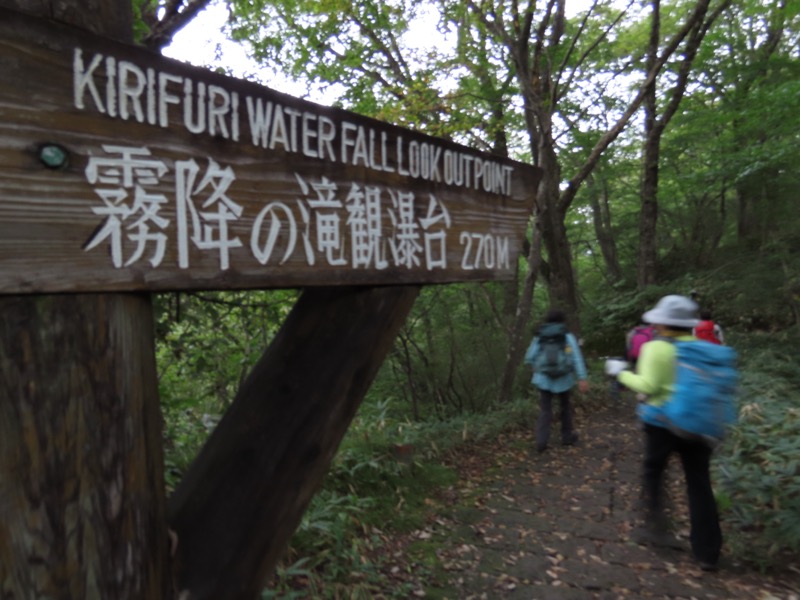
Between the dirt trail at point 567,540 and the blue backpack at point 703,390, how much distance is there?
95 centimetres

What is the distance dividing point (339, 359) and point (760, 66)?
14.4 m

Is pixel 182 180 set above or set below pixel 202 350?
above

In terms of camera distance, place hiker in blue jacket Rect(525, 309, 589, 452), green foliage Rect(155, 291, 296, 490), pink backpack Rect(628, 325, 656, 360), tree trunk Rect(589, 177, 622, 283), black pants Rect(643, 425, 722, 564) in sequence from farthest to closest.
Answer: tree trunk Rect(589, 177, 622, 283) < pink backpack Rect(628, 325, 656, 360) < hiker in blue jacket Rect(525, 309, 589, 452) < green foliage Rect(155, 291, 296, 490) < black pants Rect(643, 425, 722, 564)

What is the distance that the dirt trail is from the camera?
12.6 feet

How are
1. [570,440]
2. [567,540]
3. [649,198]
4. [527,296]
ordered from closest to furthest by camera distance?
[567,540], [570,440], [527,296], [649,198]

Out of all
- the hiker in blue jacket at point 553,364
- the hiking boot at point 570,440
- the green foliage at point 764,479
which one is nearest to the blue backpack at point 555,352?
the hiker in blue jacket at point 553,364

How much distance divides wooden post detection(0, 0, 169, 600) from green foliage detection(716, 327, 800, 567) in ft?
13.7

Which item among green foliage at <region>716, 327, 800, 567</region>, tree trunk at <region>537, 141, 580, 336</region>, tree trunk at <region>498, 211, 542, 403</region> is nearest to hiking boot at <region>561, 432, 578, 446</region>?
tree trunk at <region>498, 211, 542, 403</region>

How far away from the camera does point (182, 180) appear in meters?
1.27

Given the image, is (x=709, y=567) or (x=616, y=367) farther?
(x=616, y=367)

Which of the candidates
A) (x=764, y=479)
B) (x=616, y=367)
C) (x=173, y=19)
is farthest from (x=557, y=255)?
(x=173, y=19)

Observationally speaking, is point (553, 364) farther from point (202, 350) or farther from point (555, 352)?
point (202, 350)

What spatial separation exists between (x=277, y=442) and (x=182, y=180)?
2.74ft

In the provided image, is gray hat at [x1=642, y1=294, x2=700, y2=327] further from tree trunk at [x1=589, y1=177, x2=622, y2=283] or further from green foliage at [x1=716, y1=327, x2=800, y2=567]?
tree trunk at [x1=589, y1=177, x2=622, y2=283]
